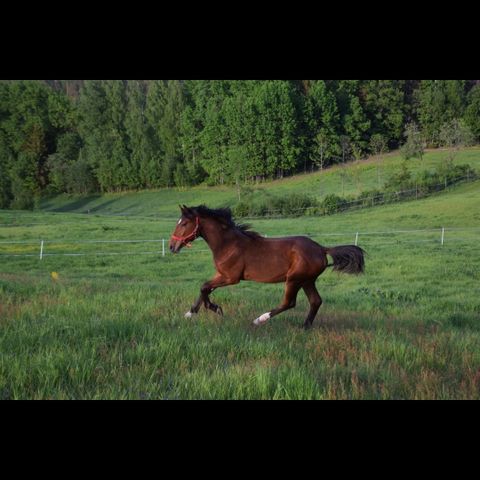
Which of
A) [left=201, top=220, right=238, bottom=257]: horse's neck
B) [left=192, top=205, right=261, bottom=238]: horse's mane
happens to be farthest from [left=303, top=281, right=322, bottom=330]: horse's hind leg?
[left=201, top=220, right=238, bottom=257]: horse's neck

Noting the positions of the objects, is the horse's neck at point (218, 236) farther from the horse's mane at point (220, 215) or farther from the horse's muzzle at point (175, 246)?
the horse's muzzle at point (175, 246)

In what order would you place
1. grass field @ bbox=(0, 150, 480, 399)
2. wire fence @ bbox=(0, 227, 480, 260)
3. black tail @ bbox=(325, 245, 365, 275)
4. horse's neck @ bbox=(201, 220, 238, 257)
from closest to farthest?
grass field @ bbox=(0, 150, 480, 399), horse's neck @ bbox=(201, 220, 238, 257), black tail @ bbox=(325, 245, 365, 275), wire fence @ bbox=(0, 227, 480, 260)

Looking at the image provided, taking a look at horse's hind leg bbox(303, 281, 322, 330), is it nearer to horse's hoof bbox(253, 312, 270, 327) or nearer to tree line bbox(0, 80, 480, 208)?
horse's hoof bbox(253, 312, 270, 327)

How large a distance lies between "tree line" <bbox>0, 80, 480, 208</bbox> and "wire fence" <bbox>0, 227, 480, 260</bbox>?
20200 mm

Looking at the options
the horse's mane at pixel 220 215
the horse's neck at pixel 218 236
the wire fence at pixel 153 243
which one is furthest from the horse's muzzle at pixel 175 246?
the wire fence at pixel 153 243

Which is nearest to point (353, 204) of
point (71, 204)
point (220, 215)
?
point (220, 215)

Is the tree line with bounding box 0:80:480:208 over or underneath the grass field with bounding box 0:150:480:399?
over

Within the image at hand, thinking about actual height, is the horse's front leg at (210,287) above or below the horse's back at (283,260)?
below

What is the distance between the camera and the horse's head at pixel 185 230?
5634 millimetres

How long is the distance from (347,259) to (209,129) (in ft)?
151

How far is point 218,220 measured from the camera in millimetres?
5953

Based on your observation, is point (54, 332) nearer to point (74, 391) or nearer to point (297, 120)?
point (74, 391)

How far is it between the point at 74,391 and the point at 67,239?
73.7 ft

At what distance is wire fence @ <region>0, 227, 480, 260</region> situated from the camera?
20675 millimetres
